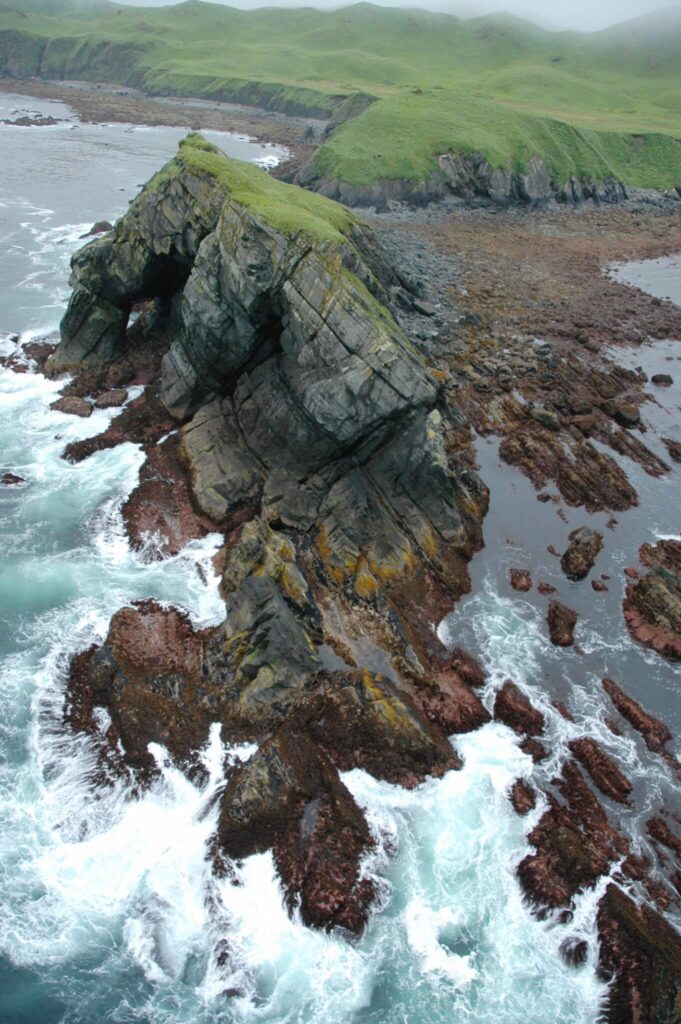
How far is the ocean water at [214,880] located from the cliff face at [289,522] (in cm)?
111

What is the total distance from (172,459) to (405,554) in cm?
1751

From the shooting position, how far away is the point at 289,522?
123 ft

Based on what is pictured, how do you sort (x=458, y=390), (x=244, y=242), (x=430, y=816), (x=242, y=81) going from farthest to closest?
(x=242, y=81), (x=458, y=390), (x=244, y=242), (x=430, y=816)

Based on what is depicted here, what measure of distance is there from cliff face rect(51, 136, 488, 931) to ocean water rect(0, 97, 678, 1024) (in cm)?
111

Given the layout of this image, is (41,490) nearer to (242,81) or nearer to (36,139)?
(36,139)

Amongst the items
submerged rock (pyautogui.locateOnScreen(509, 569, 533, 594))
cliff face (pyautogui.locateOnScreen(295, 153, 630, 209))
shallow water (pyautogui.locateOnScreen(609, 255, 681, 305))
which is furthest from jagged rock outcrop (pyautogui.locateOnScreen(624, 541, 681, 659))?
cliff face (pyautogui.locateOnScreen(295, 153, 630, 209))

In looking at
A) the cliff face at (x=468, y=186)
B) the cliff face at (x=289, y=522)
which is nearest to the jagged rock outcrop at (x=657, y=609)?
the cliff face at (x=289, y=522)

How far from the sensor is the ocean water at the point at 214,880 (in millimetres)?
21406

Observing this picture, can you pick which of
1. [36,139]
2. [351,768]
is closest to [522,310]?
[351,768]

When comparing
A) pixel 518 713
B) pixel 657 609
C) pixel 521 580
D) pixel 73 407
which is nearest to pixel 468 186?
pixel 73 407

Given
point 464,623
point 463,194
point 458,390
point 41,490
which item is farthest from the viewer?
point 463,194

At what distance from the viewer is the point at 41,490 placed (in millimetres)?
41594

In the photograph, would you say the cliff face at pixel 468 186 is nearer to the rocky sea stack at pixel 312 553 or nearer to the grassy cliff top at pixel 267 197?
the grassy cliff top at pixel 267 197

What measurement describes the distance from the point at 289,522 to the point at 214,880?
63.1 feet
